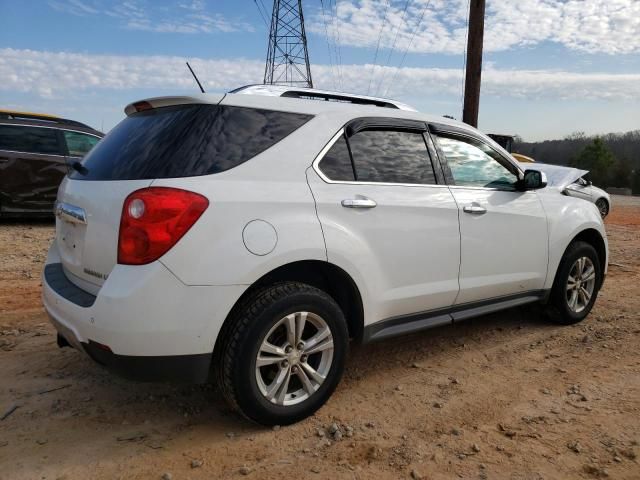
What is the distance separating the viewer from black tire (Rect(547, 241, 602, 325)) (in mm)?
4453

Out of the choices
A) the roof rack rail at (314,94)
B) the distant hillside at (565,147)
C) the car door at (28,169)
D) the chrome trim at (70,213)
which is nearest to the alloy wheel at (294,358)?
the chrome trim at (70,213)

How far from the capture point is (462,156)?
149 inches

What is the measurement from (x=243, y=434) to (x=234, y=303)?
747 mm

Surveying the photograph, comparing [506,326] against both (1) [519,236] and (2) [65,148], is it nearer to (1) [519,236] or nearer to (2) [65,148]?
(1) [519,236]

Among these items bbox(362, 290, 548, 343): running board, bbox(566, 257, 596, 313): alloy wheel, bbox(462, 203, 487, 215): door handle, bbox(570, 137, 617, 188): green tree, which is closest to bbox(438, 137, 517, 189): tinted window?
bbox(462, 203, 487, 215): door handle

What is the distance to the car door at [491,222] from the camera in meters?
3.62

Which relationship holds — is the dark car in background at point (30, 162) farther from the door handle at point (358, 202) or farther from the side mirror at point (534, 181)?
the side mirror at point (534, 181)

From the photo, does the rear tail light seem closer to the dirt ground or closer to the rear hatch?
the rear hatch

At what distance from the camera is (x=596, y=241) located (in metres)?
4.86

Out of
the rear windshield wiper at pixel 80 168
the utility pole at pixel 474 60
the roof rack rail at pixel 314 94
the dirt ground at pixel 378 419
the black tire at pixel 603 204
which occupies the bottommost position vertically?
the dirt ground at pixel 378 419

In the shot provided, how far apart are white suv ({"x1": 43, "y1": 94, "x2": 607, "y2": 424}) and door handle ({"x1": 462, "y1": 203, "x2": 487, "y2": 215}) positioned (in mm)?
14

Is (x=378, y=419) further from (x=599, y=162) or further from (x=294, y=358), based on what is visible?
(x=599, y=162)

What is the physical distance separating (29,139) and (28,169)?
587mm

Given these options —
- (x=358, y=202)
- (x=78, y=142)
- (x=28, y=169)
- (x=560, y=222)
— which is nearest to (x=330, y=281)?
(x=358, y=202)
